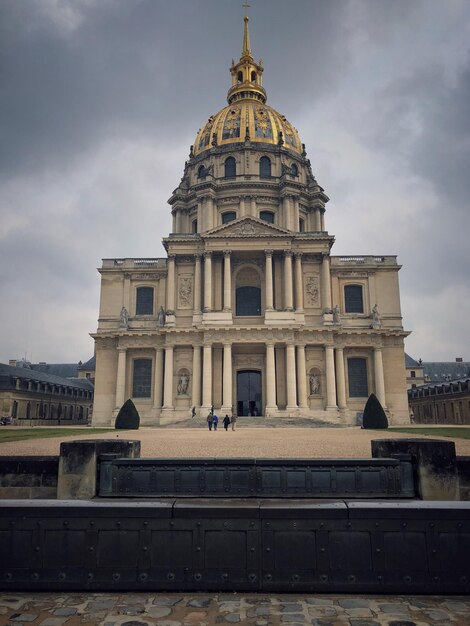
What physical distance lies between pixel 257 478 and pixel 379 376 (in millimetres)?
37601

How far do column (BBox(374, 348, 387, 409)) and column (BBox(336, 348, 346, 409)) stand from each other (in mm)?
2870

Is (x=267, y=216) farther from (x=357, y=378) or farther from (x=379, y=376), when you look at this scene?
(x=379, y=376)

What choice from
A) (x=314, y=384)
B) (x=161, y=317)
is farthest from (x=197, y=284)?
(x=314, y=384)

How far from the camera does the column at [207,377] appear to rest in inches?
1610

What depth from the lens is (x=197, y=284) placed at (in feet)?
148

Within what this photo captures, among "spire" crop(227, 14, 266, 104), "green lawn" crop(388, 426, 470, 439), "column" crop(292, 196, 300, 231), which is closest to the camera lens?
"green lawn" crop(388, 426, 470, 439)

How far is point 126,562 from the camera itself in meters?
4.79

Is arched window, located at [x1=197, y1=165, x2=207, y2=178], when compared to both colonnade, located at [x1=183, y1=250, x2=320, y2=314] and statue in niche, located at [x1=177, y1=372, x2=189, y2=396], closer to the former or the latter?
colonnade, located at [x1=183, y1=250, x2=320, y2=314]

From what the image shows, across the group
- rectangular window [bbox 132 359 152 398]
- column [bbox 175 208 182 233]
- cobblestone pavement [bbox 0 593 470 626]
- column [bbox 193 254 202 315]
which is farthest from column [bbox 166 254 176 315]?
cobblestone pavement [bbox 0 593 470 626]

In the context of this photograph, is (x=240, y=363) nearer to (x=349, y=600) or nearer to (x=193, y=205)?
(x=193, y=205)

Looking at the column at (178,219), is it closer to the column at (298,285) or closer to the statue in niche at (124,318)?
the statue in niche at (124,318)

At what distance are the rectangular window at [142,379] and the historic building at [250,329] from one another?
0.09 metres

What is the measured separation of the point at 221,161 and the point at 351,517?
55082 mm

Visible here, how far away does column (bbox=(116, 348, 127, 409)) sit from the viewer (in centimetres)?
4372
